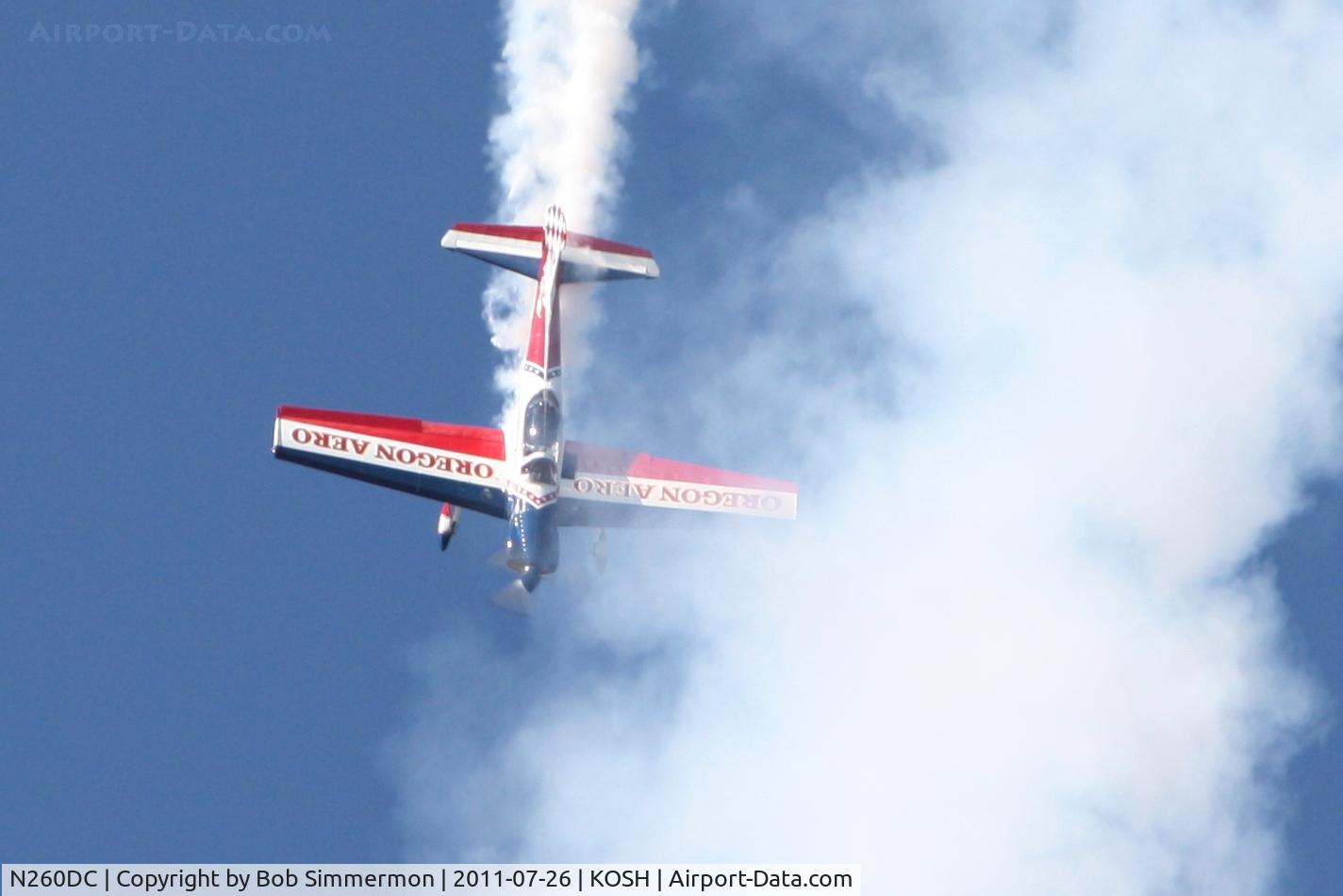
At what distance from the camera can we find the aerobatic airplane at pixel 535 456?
6738 cm

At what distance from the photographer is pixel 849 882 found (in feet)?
232

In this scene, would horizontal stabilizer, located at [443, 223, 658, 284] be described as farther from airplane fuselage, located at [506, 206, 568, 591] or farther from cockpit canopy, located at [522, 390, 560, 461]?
cockpit canopy, located at [522, 390, 560, 461]

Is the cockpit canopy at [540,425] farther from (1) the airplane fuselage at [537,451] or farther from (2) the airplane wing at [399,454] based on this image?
(2) the airplane wing at [399,454]

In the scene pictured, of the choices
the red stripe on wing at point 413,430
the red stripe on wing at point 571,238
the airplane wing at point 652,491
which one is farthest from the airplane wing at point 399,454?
the red stripe on wing at point 571,238

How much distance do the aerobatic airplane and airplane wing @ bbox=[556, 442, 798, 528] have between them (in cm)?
2

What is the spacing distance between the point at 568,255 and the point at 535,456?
5140 millimetres

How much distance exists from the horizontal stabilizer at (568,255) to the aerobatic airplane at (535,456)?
0.02 m

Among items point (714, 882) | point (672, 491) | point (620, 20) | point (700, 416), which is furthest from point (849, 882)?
point (620, 20)

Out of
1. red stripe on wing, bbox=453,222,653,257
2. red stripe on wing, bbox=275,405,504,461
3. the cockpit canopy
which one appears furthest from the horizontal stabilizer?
red stripe on wing, bbox=275,405,504,461

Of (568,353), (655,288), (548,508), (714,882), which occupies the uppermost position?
(655,288)

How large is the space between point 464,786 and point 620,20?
2057 centimetres

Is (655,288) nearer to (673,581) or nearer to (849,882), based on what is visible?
(673,581)

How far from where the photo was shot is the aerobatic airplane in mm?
67375

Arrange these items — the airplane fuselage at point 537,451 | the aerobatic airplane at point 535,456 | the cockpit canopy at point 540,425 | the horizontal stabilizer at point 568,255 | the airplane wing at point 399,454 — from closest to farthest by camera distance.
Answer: the airplane fuselage at point 537,451 → the cockpit canopy at point 540,425 → the aerobatic airplane at point 535,456 → the airplane wing at point 399,454 → the horizontal stabilizer at point 568,255
